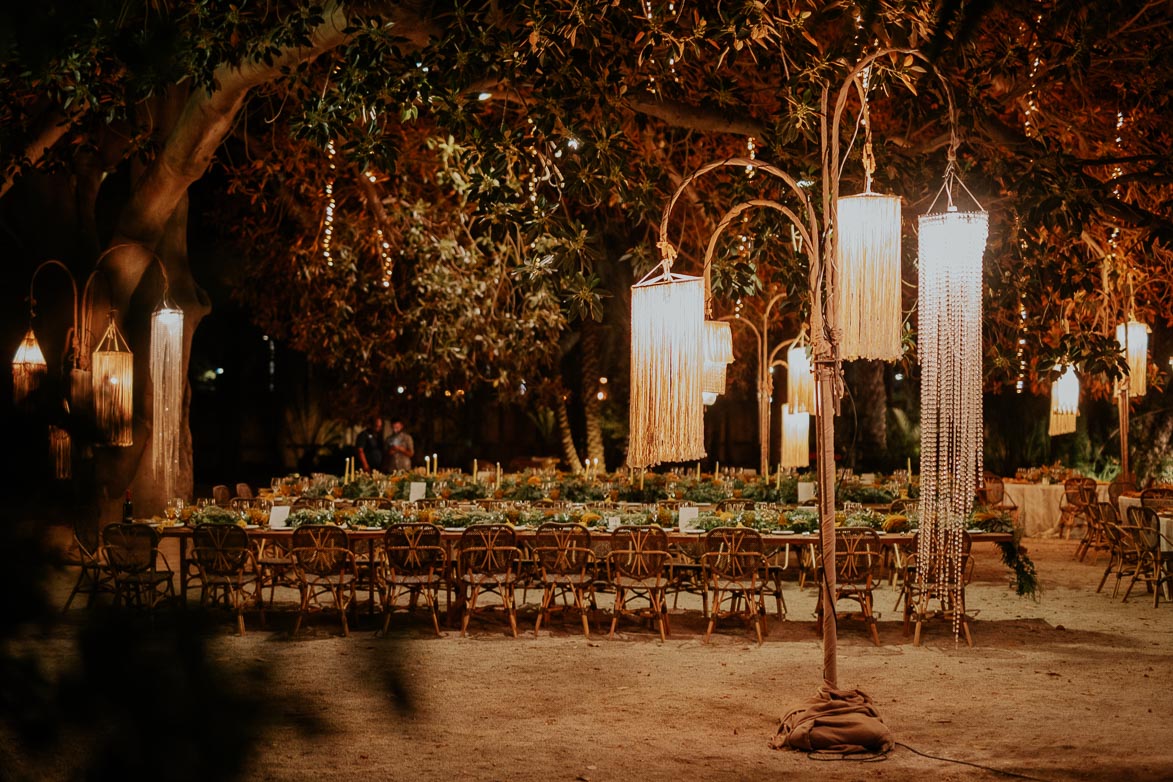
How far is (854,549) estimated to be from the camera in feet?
30.8

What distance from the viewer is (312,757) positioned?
1115mm

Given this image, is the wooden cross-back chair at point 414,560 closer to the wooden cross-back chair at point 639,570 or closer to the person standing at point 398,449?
→ the wooden cross-back chair at point 639,570

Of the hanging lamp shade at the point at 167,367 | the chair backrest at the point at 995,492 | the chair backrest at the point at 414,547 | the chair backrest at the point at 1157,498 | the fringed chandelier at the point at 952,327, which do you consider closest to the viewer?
the fringed chandelier at the point at 952,327

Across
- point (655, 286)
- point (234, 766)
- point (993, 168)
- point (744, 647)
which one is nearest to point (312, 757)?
point (234, 766)

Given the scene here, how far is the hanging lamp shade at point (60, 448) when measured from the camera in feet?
3.76

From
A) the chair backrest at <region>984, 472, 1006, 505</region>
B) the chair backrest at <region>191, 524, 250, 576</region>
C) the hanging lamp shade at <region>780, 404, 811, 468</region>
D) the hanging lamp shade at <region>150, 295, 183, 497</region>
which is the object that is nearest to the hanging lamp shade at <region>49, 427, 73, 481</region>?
the hanging lamp shade at <region>150, 295, 183, 497</region>

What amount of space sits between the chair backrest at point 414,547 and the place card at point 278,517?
861 mm

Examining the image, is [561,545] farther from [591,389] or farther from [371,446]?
[591,389]

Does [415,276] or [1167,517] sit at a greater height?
[415,276]

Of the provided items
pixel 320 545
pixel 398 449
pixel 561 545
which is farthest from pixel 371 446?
pixel 561 545

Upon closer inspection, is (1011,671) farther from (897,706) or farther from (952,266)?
(952,266)

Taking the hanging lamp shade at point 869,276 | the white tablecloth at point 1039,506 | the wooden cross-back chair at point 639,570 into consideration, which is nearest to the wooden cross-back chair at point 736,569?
the wooden cross-back chair at point 639,570

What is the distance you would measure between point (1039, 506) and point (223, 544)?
39.6ft

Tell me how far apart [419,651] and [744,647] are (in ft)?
26.6
